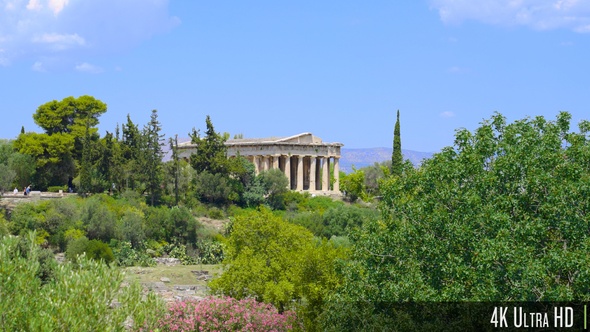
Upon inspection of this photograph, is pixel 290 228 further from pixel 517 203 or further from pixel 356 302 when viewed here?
pixel 517 203

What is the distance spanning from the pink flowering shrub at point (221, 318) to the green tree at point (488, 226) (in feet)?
10.4

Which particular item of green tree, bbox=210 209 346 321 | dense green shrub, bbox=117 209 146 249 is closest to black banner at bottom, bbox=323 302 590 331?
green tree, bbox=210 209 346 321

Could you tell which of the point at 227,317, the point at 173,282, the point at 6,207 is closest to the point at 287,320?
the point at 227,317

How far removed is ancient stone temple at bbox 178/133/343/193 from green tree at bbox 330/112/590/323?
52234 mm

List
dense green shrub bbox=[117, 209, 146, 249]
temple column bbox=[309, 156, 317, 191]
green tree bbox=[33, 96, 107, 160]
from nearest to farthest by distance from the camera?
dense green shrub bbox=[117, 209, 146, 249], green tree bbox=[33, 96, 107, 160], temple column bbox=[309, 156, 317, 191]

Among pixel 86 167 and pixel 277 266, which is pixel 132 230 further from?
pixel 277 266

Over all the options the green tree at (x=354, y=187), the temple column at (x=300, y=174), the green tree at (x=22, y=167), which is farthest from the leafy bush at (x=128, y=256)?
the temple column at (x=300, y=174)

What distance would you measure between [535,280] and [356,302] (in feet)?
19.1

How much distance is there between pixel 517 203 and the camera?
22906 millimetres

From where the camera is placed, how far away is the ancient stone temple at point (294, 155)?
79.2 meters

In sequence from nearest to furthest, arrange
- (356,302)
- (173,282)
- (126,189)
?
(356,302) < (173,282) < (126,189)

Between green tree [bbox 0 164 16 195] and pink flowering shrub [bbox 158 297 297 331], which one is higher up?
green tree [bbox 0 164 16 195]

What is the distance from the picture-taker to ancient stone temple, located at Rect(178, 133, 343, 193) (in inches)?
3118

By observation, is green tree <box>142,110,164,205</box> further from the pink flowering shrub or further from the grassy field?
the pink flowering shrub
